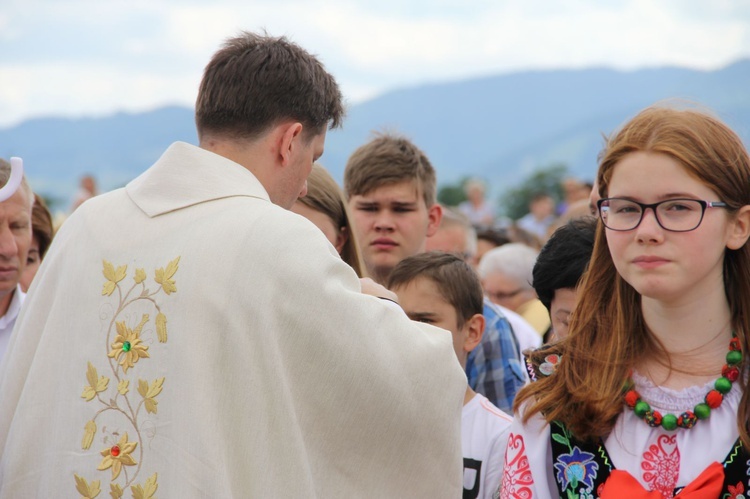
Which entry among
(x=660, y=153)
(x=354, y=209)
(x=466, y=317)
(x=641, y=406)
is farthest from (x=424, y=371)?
(x=354, y=209)

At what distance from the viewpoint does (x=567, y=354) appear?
2.80 m

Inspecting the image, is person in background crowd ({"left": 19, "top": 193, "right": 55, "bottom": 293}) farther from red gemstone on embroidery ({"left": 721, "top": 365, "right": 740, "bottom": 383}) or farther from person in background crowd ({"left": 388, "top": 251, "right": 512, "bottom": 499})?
red gemstone on embroidery ({"left": 721, "top": 365, "right": 740, "bottom": 383})

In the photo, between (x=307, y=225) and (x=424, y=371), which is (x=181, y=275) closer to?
(x=307, y=225)

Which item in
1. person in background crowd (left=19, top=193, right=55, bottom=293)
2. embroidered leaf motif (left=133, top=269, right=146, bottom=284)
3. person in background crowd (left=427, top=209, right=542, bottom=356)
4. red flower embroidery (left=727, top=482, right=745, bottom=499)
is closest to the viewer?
red flower embroidery (left=727, top=482, right=745, bottom=499)

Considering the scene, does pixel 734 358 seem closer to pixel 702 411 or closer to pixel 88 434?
pixel 702 411

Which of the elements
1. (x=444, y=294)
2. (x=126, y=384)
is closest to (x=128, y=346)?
(x=126, y=384)

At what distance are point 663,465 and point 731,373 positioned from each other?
30cm

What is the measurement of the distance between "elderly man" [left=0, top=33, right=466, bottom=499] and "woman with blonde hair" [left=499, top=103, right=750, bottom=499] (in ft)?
1.01

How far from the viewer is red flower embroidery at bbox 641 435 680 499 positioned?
253cm

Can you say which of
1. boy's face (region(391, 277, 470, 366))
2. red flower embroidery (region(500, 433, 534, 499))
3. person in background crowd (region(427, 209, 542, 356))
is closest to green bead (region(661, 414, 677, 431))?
red flower embroidery (region(500, 433, 534, 499))

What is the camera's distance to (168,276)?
2.62 m

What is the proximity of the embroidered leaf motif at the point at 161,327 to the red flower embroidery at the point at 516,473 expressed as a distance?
992 mm

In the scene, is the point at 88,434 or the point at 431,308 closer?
the point at 88,434

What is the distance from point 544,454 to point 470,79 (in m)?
184
